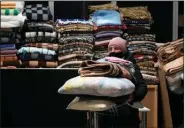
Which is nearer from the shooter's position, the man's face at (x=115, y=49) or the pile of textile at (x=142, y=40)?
the man's face at (x=115, y=49)

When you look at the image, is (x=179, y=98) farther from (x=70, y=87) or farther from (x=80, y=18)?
(x=70, y=87)

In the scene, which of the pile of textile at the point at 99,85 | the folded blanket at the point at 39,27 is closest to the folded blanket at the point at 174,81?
the folded blanket at the point at 39,27

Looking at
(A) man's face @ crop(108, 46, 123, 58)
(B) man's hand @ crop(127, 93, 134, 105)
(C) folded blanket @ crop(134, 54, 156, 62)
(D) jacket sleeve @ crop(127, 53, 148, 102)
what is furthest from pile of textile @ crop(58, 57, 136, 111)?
(C) folded blanket @ crop(134, 54, 156, 62)

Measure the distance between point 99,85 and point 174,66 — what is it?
2.06m

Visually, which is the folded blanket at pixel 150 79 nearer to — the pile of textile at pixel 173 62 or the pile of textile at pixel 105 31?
the pile of textile at pixel 173 62

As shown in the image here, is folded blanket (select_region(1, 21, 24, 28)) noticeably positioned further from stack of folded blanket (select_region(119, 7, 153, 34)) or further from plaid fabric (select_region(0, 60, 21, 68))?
stack of folded blanket (select_region(119, 7, 153, 34))

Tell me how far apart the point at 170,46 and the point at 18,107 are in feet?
5.49

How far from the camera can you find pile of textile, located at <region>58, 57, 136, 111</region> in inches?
89.0

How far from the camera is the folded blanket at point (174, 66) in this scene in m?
4.15

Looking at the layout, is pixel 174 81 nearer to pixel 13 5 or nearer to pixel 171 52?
pixel 171 52

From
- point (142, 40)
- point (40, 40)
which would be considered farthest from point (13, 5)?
point (142, 40)

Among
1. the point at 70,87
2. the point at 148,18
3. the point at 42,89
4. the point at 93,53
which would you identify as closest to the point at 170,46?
the point at 148,18

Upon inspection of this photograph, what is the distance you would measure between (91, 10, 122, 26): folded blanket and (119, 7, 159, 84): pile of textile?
96 millimetres

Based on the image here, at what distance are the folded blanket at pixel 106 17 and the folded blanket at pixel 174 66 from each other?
0.65 metres
